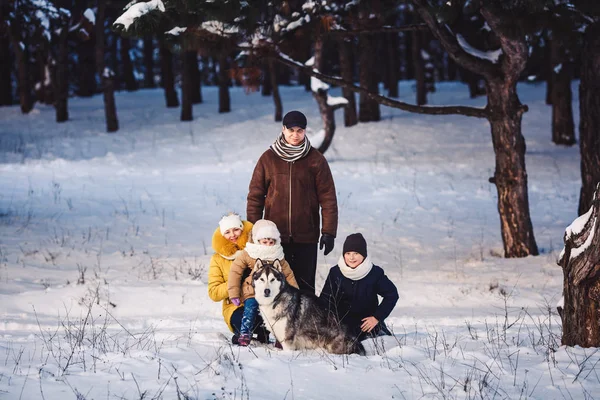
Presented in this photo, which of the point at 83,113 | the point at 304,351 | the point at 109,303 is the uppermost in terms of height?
the point at 304,351

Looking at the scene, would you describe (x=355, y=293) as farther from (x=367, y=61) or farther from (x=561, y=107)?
(x=561, y=107)

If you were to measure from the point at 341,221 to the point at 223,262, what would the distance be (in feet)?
24.6

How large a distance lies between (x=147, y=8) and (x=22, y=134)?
59.9 feet

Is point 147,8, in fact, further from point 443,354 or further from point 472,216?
point 472,216

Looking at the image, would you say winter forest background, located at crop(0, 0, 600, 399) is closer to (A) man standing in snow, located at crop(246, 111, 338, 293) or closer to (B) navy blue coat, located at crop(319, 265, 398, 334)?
(B) navy blue coat, located at crop(319, 265, 398, 334)

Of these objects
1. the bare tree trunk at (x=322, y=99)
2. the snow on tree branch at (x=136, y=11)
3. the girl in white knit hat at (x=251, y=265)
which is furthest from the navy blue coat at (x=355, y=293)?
the bare tree trunk at (x=322, y=99)

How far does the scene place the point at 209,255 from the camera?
1099 centimetres

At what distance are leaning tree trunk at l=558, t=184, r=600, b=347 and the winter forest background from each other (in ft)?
0.06

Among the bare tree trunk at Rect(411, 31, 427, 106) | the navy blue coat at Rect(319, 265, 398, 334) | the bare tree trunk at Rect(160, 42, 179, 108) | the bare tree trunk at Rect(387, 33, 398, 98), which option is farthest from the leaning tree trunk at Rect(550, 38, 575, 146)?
the navy blue coat at Rect(319, 265, 398, 334)

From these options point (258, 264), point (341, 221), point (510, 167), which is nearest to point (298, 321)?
point (258, 264)

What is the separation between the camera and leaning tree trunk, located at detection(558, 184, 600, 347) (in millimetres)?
5594

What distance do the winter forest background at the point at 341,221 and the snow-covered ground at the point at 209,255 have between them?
→ 0.13 feet

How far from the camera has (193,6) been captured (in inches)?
352

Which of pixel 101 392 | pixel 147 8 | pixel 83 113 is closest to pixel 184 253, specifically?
pixel 147 8
